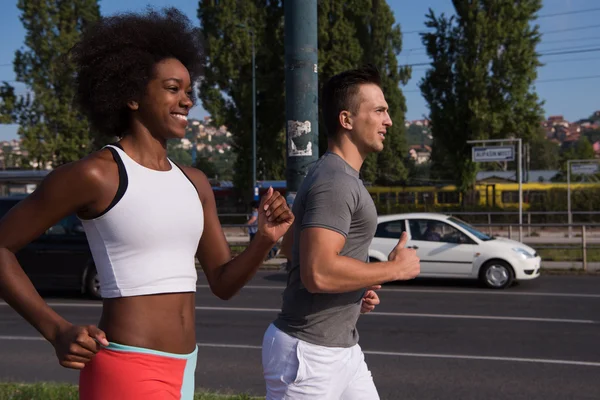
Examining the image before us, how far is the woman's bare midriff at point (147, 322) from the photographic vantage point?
2.22 meters

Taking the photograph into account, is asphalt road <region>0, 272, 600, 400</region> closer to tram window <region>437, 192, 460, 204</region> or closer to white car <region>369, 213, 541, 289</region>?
white car <region>369, 213, 541, 289</region>

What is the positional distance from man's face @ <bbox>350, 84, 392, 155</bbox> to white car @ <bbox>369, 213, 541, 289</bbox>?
11.3m

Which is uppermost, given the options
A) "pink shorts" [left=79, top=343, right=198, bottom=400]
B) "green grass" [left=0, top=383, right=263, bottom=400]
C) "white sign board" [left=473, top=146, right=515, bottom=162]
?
"white sign board" [left=473, top=146, right=515, bottom=162]

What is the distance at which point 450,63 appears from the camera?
3484cm

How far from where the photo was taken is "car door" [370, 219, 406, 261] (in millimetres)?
14651

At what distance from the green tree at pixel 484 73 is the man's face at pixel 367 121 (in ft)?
104

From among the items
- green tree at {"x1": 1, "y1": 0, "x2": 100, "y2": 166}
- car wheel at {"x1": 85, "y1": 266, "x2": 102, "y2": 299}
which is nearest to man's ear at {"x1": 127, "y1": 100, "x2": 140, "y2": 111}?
car wheel at {"x1": 85, "y1": 266, "x2": 102, "y2": 299}

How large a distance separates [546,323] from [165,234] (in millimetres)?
8705

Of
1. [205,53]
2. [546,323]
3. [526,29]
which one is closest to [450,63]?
[526,29]

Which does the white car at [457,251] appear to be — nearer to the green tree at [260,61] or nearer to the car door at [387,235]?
the car door at [387,235]

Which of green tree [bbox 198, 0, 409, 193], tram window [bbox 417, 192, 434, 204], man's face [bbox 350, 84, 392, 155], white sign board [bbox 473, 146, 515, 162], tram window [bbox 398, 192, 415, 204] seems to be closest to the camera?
man's face [bbox 350, 84, 392, 155]

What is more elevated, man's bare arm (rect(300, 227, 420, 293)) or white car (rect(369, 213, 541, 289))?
man's bare arm (rect(300, 227, 420, 293))

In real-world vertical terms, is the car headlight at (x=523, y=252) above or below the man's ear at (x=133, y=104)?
below

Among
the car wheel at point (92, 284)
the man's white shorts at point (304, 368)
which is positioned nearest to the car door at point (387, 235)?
the car wheel at point (92, 284)
